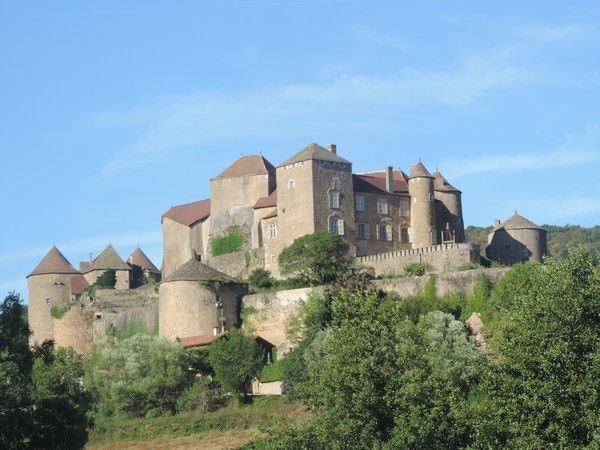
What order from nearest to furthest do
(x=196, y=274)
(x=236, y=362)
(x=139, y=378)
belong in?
(x=236, y=362), (x=139, y=378), (x=196, y=274)

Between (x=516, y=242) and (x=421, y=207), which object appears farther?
(x=516, y=242)

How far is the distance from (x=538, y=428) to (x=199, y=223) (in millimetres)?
44849

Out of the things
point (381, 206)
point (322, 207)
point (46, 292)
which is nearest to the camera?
point (322, 207)

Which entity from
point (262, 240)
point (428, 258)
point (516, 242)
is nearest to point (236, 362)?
point (428, 258)

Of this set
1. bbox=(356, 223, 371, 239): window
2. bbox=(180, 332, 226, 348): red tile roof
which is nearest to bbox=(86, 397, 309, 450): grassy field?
bbox=(180, 332, 226, 348): red tile roof

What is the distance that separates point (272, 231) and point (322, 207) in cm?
347

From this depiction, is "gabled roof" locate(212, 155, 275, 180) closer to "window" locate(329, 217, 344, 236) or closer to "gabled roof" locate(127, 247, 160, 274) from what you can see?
"window" locate(329, 217, 344, 236)

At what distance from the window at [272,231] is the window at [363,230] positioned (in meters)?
4.15

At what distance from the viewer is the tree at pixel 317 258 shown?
7425cm

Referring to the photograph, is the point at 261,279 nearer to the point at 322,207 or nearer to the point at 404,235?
the point at 322,207

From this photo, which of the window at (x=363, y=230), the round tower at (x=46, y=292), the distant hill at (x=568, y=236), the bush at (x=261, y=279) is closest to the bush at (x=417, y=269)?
the window at (x=363, y=230)

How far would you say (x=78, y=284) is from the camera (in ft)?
282

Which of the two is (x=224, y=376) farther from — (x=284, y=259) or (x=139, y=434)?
(x=284, y=259)

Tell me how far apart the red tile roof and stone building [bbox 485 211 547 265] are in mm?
16733
